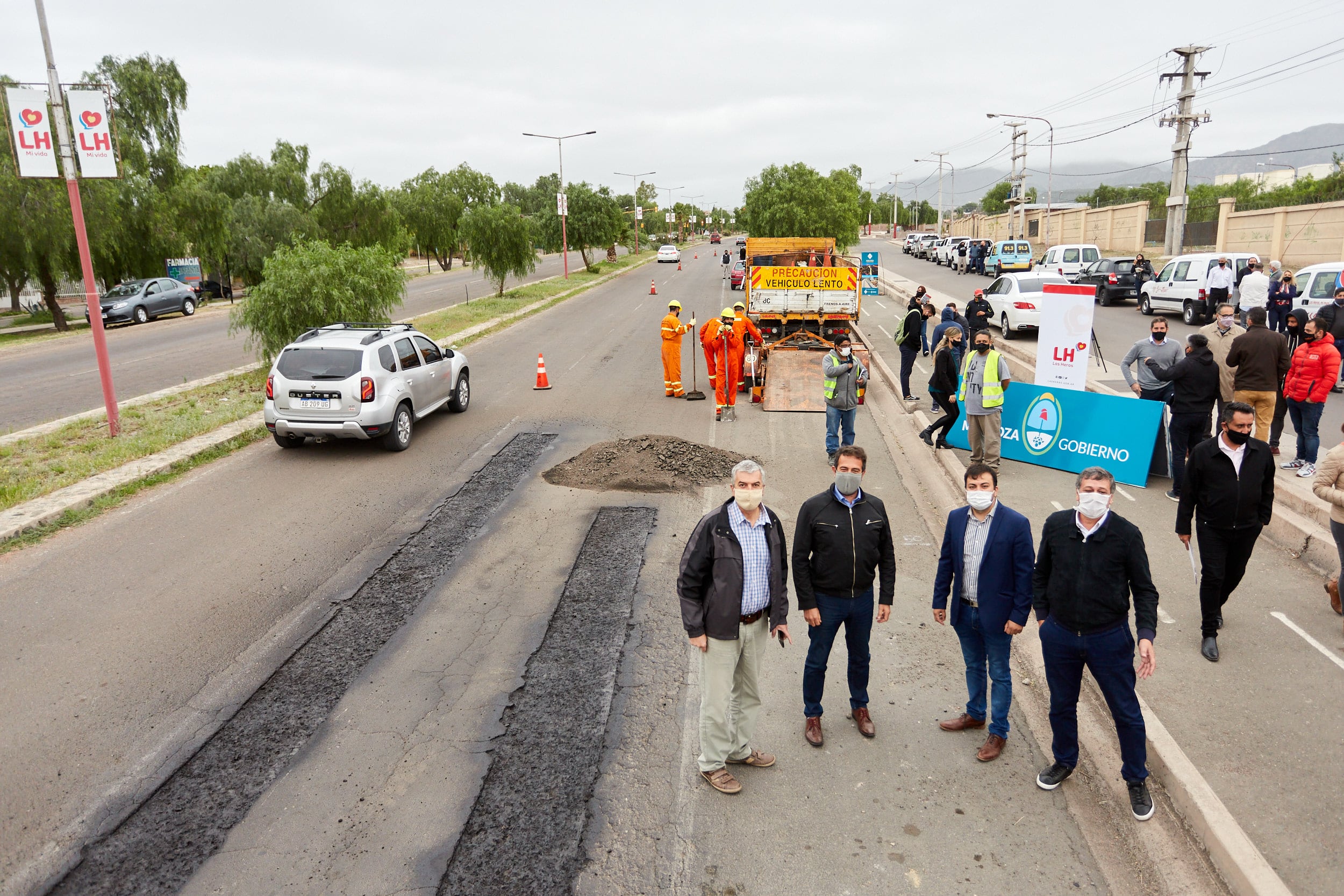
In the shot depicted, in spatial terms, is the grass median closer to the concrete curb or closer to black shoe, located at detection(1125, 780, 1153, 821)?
black shoe, located at detection(1125, 780, 1153, 821)

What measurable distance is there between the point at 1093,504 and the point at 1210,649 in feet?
8.33

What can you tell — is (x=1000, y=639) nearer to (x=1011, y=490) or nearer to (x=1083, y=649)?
(x=1083, y=649)

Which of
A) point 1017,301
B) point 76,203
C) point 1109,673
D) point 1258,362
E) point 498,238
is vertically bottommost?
point 1109,673

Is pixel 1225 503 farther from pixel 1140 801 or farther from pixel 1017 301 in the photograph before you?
pixel 1017 301

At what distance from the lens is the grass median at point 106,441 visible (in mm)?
10758

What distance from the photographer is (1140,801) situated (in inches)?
175

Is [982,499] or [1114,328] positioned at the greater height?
[982,499]

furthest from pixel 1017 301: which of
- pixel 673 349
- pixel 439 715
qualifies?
pixel 439 715

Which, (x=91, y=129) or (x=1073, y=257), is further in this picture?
(x=1073, y=257)

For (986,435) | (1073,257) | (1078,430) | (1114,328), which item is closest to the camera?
(986,435)

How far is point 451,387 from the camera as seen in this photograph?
1451 centimetres

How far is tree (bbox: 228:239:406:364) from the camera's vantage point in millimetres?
17359

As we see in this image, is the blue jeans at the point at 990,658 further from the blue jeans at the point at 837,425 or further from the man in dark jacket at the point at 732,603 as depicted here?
the blue jeans at the point at 837,425

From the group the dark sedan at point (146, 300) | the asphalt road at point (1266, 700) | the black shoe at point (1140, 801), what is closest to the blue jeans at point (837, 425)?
the asphalt road at point (1266, 700)
